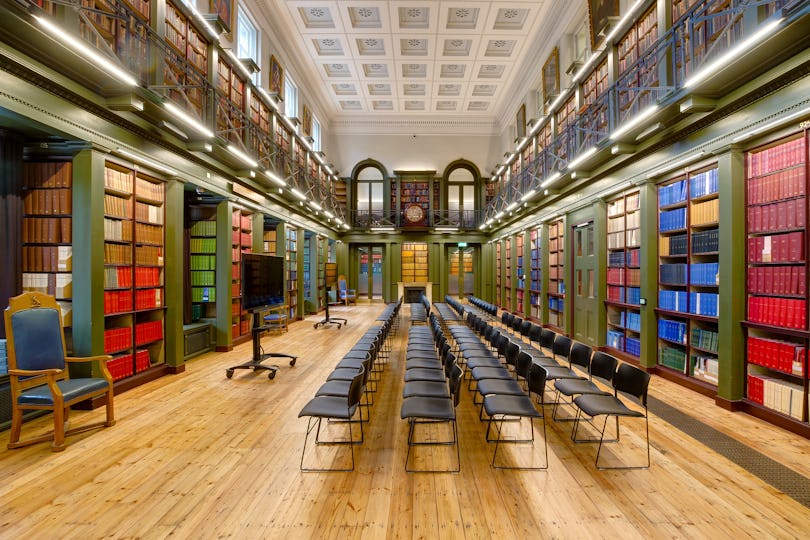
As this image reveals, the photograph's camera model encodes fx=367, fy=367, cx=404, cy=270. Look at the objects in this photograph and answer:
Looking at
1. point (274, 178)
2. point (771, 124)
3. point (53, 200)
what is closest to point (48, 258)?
point (53, 200)

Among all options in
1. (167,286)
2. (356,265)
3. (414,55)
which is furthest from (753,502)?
(356,265)

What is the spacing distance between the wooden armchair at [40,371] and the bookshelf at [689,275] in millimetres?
6756

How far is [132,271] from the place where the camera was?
491 cm

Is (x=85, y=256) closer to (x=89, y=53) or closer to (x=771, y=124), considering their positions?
(x=89, y=53)

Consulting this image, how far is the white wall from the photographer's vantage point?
17.5 metres

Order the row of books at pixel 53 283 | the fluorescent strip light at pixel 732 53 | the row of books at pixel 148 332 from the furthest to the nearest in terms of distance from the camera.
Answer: the row of books at pixel 148 332 → the row of books at pixel 53 283 → the fluorescent strip light at pixel 732 53

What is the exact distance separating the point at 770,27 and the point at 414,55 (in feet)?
36.2

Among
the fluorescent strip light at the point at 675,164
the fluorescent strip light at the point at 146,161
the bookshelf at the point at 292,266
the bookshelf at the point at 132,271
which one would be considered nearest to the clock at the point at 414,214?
the bookshelf at the point at 292,266

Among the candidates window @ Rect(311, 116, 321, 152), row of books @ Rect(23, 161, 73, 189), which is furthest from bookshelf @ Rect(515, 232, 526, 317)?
row of books @ Rect(23, 161, 73, 189)

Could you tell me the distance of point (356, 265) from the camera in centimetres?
1767

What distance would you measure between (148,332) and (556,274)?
8803mm

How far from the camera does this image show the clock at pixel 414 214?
16.9m

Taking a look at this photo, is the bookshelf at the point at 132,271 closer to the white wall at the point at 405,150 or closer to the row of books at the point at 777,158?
the row of books at the point at 777,158

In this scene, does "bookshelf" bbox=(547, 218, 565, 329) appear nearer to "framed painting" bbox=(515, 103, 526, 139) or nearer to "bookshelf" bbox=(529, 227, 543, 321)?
"bookshelf" bbox=(529, 227, 543, 321)
